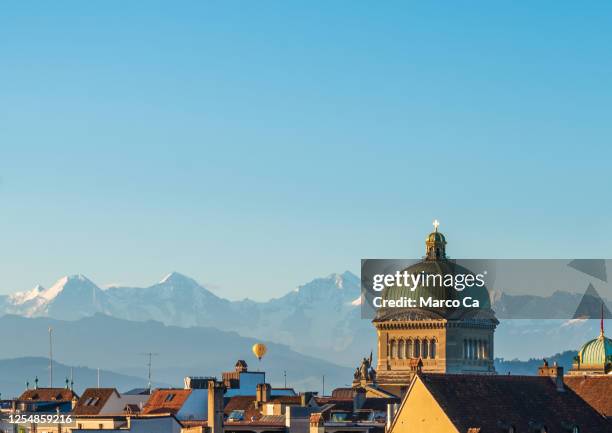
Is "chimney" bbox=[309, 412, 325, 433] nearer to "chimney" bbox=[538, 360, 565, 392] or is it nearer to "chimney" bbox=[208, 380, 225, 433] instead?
"chimney" bbox=[208, 380, 225, 433]

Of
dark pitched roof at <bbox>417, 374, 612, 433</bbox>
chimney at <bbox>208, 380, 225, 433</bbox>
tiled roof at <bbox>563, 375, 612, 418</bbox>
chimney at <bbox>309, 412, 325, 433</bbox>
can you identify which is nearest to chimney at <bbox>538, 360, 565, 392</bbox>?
dark pitched roof at <bbox>417, 374, 612, 433</bbox>

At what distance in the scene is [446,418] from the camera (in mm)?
145125

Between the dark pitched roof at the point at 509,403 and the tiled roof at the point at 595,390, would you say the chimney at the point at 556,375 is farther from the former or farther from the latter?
the tiled roof at the point at 595,390

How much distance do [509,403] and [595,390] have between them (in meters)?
11.9

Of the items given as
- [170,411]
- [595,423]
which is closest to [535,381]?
[595,423]

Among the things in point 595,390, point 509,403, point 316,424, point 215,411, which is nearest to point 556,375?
point 595,390

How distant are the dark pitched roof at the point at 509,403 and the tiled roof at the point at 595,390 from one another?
0.81m

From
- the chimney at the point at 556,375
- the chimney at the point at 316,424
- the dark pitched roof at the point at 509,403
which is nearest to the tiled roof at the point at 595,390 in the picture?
the dark pitched roof at the point at 509,403

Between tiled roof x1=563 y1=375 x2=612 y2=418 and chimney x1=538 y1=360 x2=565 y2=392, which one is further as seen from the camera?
chimney x1=538 y1=360 x2=565 y2=392

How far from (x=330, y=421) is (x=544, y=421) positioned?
3371 centimetres

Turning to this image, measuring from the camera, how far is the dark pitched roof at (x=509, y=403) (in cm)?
14662

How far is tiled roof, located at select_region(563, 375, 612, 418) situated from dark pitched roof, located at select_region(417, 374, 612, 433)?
814mm

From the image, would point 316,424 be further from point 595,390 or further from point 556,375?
point 595,390

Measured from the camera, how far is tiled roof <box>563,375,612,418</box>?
516ft
